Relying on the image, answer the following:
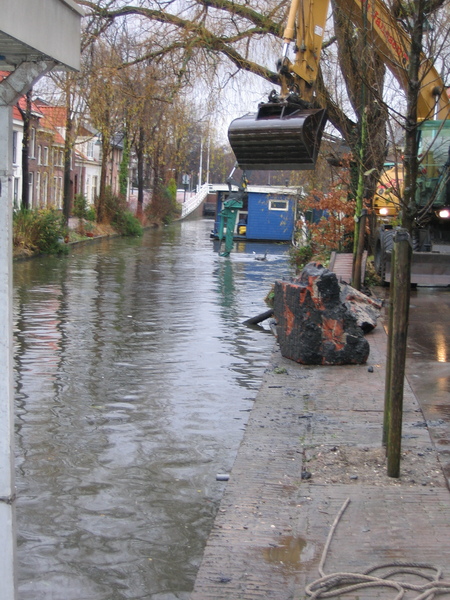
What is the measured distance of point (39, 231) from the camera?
94.7ft

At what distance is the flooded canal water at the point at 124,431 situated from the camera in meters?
5.13

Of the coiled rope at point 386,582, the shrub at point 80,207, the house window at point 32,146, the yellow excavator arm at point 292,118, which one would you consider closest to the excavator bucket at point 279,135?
the yellow excavator arm at point 292,118

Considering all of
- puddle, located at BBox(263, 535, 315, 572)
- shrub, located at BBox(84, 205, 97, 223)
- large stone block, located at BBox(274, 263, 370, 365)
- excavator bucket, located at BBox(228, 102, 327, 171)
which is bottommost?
puddle, located at BBox(263, 535, 315, 572)

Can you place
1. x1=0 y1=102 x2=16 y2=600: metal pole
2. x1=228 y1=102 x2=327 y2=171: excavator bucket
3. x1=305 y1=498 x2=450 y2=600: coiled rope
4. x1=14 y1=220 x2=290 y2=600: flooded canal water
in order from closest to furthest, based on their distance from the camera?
x1=0 y1=102 x2=16 y2=600: metal pole, x1=305 y1=498 x2=450 y2=600: coiled rope, x1=14 y1=220 x2=290 y2=600: flooded canal water, x1=228 y1=102 x2=327 y2=171: excavator bucket

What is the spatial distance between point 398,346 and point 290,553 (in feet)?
6.09

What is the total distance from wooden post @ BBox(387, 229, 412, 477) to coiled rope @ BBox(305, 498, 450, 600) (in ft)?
4.86

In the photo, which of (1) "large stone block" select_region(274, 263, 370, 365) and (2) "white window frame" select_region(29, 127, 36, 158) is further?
(2) "white window frame" select_region(29, 127, 36, 158)

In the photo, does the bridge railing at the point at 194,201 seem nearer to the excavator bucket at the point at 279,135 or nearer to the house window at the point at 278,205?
the house window at the point at 278,205

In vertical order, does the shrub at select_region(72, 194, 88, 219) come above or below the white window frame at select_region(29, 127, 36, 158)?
below

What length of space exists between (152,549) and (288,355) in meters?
5.72

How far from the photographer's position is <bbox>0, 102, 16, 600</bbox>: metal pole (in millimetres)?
3463

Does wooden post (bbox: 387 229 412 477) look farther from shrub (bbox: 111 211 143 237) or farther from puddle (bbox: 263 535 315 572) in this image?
shrub (bbox: 111 211 143 237)

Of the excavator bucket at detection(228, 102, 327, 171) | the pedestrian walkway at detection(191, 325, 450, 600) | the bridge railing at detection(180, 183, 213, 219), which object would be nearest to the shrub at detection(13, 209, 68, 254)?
the excavator bucket at detection(228, 102, 327, 171)

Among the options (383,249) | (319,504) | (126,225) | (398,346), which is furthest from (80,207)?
(319,504)
